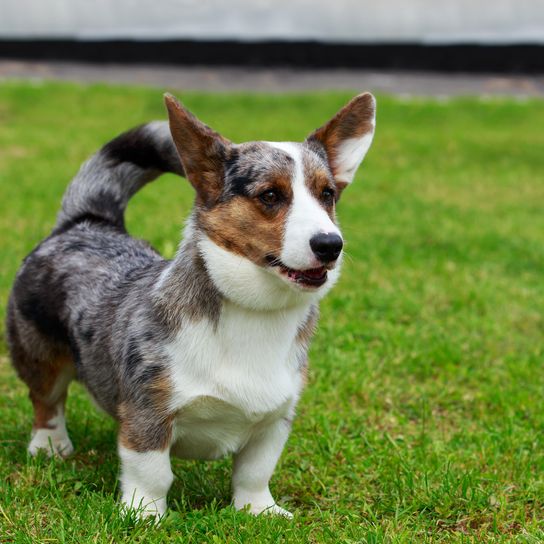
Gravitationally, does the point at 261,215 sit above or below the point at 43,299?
above

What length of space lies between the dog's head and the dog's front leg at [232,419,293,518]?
1.88ft

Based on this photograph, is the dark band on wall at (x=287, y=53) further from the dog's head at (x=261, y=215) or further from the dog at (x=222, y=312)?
the dog's head at (x=261, y=215)

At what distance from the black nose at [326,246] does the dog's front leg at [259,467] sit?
31.2 inches

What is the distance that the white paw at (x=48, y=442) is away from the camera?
12.9 feet

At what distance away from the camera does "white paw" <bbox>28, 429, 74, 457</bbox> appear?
392 centimetres

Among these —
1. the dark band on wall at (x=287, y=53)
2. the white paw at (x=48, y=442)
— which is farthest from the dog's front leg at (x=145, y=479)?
the dark band on wall at (x=287, y=53)

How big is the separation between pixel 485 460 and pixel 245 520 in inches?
50.2

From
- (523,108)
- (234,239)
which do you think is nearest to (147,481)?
(234,239)

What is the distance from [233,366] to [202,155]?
755 millimetres

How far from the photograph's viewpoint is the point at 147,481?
3.25m

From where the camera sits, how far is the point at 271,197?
3.07 m

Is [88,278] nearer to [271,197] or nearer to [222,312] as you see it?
[222,312]

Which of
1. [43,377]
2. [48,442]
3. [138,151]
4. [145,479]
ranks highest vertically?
[138,151]

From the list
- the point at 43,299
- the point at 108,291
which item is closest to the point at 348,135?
the point at 108,291
